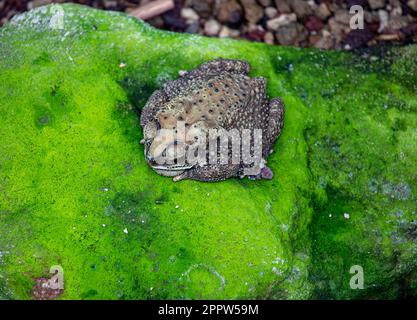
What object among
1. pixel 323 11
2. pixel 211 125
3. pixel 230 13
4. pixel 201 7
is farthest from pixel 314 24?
pixel 211 125

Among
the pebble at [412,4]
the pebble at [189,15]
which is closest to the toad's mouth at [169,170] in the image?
the pebble at [189,15]

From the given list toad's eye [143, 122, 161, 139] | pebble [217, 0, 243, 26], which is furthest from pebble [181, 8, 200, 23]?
toad's eye [143, 122, 161, 139]

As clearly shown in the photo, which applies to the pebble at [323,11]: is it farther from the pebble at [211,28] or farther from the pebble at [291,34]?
the pebble at [211,28]

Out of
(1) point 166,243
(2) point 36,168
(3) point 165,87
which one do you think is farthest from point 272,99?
(2) point 36,168

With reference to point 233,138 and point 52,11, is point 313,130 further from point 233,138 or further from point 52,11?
point 52,11

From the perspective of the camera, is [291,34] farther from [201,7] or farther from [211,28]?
[201,7]

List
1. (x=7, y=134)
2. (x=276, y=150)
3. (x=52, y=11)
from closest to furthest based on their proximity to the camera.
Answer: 1. (x=7, y=134)
2. (x=276, y=150)
3. (x=52, y=11)

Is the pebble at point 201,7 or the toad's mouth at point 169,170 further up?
the pebble at point 201,7

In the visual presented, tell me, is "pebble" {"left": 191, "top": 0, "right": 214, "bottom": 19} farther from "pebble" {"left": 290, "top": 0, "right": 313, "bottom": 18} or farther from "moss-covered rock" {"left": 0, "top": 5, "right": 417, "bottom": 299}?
"moss-covered rock" {"left": 0, "top": 5, "right": 417, "bottom": 299}
